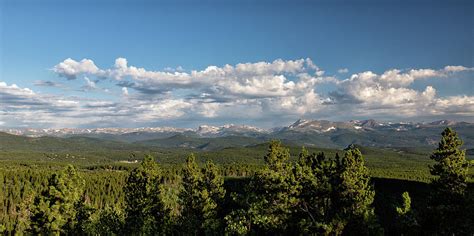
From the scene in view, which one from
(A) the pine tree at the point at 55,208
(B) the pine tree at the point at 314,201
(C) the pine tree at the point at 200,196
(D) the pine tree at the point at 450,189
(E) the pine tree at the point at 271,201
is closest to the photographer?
(B) the pine tree at the point at 314,201

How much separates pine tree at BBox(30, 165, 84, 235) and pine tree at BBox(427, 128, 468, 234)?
197ft

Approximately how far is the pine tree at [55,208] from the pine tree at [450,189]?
60.0 m

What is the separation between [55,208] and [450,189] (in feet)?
208

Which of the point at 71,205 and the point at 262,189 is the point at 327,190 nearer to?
the point at 262,189

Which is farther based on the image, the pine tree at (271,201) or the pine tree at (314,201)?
the pine tree at (271,201)

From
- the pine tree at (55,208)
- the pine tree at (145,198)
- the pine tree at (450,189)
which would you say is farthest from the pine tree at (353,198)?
the pine tree at (55,208)

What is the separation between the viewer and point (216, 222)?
2709 inches

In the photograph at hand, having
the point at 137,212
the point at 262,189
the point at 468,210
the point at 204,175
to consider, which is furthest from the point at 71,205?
the point at 468,210

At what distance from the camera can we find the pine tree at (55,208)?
233ft

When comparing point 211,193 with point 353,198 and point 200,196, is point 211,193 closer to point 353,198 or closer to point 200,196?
point 200,196

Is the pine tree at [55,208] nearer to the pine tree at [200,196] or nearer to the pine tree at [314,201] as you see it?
the pine tree at [200,196]

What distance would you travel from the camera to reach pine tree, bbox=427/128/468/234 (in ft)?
155

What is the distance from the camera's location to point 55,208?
7125 cm

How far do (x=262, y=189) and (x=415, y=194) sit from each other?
173 m
